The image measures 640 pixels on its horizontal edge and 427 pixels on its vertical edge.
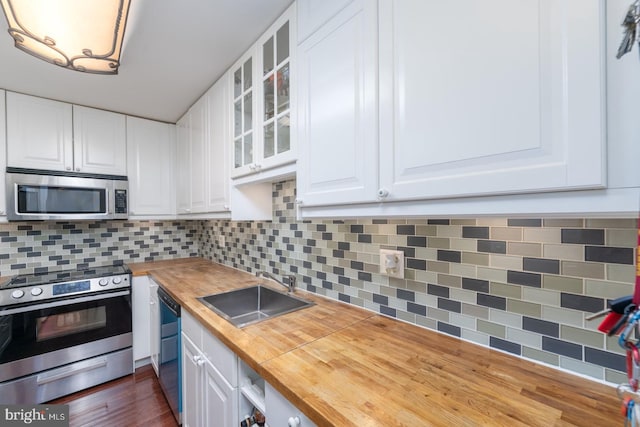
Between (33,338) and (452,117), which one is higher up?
(452,117)

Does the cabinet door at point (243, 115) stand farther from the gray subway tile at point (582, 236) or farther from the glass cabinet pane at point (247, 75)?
the gray subway tile at point (582, 236)

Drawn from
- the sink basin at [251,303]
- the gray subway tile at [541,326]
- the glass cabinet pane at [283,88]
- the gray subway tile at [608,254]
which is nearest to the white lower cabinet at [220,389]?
the sink basin at [251,303]

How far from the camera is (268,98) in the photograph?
1.37 meters

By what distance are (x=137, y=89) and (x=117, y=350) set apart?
1.98 metres

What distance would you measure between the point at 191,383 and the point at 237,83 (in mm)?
1705

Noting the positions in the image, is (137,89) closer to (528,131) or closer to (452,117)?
(452,117)

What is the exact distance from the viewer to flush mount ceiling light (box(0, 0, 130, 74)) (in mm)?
1085

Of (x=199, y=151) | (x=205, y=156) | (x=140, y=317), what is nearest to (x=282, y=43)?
(x=205, y=156)

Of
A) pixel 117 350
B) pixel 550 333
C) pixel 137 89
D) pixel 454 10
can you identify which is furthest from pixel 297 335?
pixel 137 89

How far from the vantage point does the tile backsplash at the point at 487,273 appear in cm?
71

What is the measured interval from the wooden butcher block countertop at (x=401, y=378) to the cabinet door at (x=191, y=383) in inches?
12.3

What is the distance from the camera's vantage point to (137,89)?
1.94 m

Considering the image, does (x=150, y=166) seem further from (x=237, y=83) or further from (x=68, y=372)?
(x=68, y=372)

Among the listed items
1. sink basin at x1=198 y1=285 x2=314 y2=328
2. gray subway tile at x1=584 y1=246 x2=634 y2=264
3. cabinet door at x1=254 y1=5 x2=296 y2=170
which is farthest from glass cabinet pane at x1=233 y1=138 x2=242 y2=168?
gray subway tile at x1=584 y1=246 x2=634 y2=264
